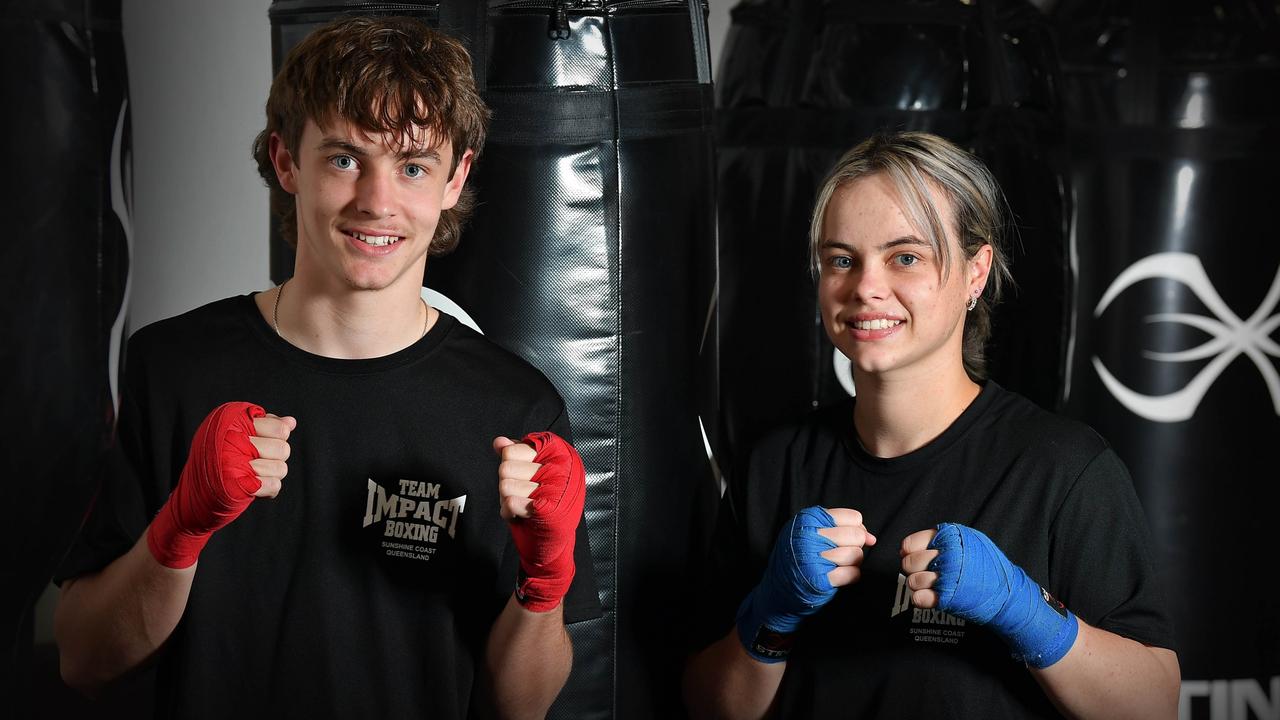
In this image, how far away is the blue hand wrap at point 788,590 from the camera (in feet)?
5.06

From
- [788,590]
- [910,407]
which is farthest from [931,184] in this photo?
[788,590]

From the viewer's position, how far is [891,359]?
5.43 feet

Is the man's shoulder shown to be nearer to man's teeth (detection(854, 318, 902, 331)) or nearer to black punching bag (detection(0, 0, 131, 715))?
black punching bag (detection(0, 0, 131, 715))

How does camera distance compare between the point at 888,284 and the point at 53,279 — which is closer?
the point at 888,284

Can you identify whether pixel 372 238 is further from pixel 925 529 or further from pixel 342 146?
pixel 925 529

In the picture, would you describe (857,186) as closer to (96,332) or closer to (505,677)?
(505,677)

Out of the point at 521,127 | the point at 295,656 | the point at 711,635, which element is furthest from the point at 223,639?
the point at 521,127

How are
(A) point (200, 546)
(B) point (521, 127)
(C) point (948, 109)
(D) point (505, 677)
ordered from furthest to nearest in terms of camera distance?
1. (C) point (948, 109)
2. (B) point (521, 127)
3. (D) point (505, 677)
4. (A) point (200, 546)

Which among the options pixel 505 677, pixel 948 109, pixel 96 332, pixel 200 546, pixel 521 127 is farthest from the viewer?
pixel 948 109

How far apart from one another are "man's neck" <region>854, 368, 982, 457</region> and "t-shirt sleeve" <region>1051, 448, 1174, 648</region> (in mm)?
190

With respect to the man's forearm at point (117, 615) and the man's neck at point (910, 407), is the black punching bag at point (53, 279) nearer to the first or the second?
the man's forearm at point (117, 615)

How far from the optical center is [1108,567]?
1.58 meters

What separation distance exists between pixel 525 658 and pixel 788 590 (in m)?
0.33

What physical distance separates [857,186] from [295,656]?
88 cm
